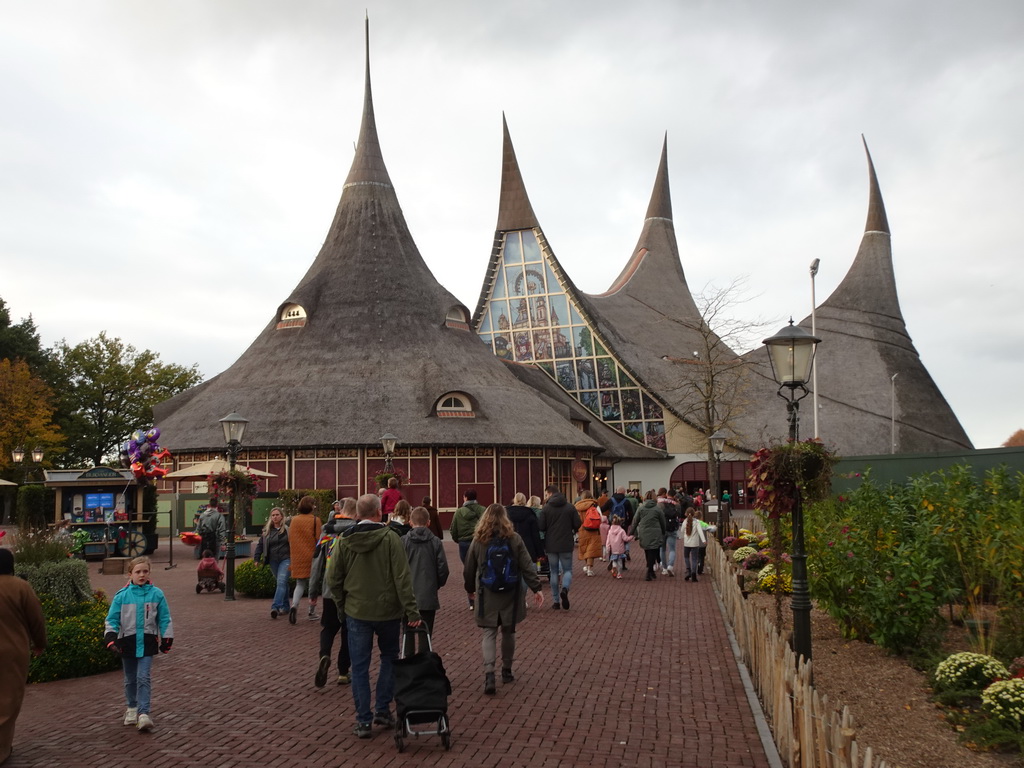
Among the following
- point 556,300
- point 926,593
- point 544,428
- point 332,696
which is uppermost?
point 556,300

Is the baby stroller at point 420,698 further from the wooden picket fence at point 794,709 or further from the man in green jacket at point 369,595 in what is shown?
the wooden picket fence at point 794,709

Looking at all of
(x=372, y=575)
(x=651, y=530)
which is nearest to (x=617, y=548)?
(x=651, y=530)

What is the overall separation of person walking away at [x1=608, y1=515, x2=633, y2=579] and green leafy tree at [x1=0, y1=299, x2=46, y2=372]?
150 ft

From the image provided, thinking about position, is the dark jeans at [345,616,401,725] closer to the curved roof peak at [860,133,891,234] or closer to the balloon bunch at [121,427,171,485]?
the balloon bunch at [121,427,171,485]

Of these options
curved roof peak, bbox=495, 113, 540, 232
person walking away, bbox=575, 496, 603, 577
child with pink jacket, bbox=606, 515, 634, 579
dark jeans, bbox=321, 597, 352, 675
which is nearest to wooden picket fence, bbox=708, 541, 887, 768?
dark jeans, bbox=321, 597, 352, 675

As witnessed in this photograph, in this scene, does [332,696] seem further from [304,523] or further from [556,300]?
[556,300]

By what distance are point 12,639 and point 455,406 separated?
1133 inches

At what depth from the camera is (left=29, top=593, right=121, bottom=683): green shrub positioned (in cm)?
1021

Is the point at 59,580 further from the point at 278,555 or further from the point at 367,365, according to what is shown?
the point at 367,365

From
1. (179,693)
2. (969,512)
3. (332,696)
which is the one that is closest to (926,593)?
(969,512)

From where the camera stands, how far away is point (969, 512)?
41.2ft

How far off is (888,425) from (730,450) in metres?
9.02

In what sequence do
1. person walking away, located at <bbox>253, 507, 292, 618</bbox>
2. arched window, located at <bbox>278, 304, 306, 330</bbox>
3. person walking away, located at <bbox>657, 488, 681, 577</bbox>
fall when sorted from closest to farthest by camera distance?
person walking away, located at <bbox>253, 507, 292, 618</bbox> < person walking away, located at <bbox>657, 488, 681, 577</bbox> < arched window, located at <bbox>278, 304, 306, 330</bbox>

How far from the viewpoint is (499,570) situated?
9484 mm
